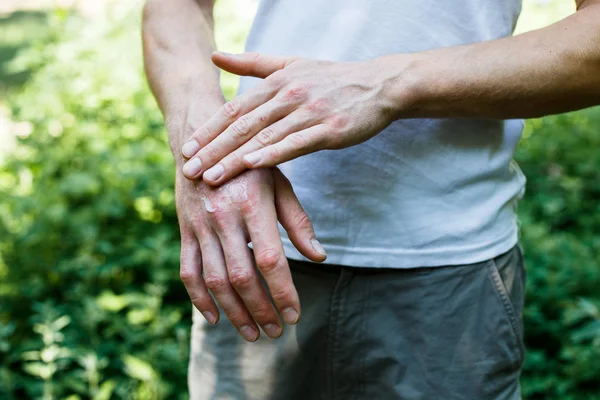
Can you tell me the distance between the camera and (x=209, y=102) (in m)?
1.26

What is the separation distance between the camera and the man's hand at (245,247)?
1.08m

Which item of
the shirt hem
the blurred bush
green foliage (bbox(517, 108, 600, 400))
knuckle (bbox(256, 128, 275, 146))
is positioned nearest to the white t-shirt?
the shirt hem

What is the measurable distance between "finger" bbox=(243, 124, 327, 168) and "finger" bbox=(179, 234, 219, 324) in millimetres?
181

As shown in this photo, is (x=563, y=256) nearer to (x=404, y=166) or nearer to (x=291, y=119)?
(x=404, y=166)

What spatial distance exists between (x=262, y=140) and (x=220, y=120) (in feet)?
0.32

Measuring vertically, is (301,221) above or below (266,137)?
below

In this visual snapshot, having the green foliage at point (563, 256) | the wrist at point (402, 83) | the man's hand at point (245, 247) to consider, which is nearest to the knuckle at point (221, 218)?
the man's hand at point (245, 247)

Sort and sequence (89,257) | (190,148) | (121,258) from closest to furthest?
(190,148) < (89,257) < (121,258)

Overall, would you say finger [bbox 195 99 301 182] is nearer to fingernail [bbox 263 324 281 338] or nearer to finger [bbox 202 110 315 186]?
finger [bbox 202 110 315 186]

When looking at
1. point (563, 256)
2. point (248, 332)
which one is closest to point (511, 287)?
point (248, 332)

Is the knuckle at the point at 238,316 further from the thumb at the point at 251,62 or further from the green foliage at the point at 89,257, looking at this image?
the green foliage at the point at 89,257

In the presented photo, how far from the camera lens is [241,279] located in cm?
107

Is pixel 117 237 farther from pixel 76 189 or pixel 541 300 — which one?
Result: pixel 541 300

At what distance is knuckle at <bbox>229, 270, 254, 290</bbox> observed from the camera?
1.07 metres
